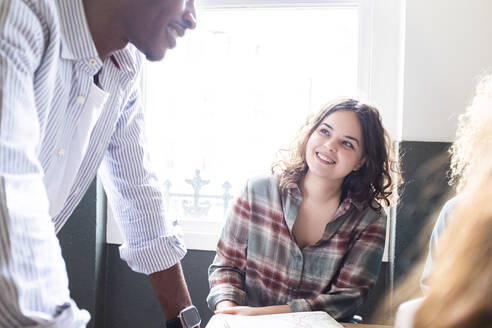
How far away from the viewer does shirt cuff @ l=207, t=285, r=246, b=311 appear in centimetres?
159

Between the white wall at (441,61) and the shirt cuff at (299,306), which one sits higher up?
the white wall at (441,61)

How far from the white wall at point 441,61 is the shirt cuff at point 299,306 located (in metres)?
0.90

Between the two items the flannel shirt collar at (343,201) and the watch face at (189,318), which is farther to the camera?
the flannel shirt collar at (343,201)

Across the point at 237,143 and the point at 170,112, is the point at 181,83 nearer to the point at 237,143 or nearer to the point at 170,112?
the point at 170,112

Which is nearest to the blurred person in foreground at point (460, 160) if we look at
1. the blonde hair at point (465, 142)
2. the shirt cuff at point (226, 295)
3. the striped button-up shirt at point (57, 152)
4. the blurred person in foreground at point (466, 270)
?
the blonde hair at point (465, 142)

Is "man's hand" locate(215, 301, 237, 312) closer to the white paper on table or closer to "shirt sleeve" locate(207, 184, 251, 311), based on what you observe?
"shirt sleeve" locate(207, 184, 251, 311)

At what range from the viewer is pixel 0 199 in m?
0.52

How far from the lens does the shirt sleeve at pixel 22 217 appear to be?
0.53 m

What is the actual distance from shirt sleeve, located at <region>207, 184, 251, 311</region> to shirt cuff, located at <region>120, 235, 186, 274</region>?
1.87 ft

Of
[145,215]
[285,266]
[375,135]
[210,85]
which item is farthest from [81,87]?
[210,85]

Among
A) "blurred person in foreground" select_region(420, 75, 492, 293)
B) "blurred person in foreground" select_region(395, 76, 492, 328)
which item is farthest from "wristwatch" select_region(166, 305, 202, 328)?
"blurred person in foreground" select_region(420, 75, 492, 293)

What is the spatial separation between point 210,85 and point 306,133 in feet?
2.32

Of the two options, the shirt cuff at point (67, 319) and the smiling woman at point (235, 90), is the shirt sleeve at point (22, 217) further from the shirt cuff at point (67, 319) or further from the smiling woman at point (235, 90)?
the smiling woman at point (235, 90)

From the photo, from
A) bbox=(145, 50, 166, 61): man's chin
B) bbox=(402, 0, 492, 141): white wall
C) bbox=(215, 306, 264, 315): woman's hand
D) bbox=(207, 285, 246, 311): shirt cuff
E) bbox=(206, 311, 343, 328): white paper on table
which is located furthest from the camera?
bbox=(402, 0, 492, 141): white wall
